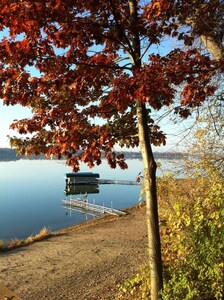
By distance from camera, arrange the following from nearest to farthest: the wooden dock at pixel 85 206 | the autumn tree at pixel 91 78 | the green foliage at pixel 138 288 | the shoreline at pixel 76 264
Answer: the autumn tree at pixel 91 78
the green foliage at pixel 138 288
the shoreline at pixel 76 264
the wooden dock at pixel 85 206

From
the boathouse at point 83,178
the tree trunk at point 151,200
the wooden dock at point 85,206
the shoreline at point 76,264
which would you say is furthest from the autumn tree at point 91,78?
the boathouse at point 83,178

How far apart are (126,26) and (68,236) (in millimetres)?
10841

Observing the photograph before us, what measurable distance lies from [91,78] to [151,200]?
6.56 feet

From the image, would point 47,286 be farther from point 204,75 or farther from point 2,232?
point 2,232

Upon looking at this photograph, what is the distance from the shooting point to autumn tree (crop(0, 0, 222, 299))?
3.75m

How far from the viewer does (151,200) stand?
4688 mm

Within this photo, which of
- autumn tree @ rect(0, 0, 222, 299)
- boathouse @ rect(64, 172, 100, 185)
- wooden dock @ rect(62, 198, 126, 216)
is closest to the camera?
autumn tree @ rect(0, 0, 222, 299)

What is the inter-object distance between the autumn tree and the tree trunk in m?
0.02

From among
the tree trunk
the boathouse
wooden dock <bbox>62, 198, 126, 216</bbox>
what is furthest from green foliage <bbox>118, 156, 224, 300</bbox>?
the boathouse

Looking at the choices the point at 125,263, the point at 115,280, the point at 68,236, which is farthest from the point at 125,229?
the point at 115,280

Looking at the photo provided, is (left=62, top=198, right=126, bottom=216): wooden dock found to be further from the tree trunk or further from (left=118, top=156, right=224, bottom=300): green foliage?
the tree trunk

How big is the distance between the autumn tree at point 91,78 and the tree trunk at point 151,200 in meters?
0.02

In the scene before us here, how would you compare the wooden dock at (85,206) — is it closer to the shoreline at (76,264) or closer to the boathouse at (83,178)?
the shoreline at (76,264)

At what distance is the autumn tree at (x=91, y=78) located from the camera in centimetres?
375
